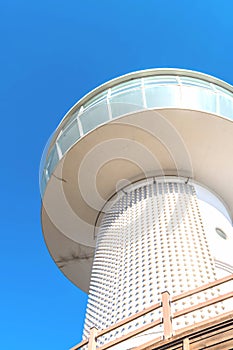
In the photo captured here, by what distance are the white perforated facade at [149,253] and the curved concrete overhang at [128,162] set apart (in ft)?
2.02

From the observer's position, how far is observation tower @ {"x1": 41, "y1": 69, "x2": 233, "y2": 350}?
29.7 ft

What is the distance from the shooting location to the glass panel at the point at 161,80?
1200 cm

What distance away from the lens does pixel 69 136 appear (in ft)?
39.7

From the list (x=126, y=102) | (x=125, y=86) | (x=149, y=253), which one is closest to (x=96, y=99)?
(x=125, y=86)

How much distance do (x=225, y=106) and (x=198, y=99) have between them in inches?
34.8

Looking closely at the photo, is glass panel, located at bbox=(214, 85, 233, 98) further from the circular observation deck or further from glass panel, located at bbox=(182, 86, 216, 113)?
glass panel, located at bbox=(182, 86, 216, 113)

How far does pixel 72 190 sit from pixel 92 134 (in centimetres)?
227

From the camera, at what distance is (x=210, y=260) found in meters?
9.08

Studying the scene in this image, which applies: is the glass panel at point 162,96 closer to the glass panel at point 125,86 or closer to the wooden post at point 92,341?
the glass panel at point 125,86

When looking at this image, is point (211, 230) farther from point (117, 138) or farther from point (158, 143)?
point (117, 138)

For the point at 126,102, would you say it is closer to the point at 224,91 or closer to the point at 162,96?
the point at 162,96

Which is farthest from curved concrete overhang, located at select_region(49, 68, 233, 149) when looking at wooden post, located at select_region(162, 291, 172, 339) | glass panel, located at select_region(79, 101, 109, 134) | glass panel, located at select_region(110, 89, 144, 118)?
wooden post, located at select_region(162, 291, 172, 339)

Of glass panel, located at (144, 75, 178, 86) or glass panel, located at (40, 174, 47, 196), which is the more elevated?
glass panel, located at (144, 75, 178, 86)

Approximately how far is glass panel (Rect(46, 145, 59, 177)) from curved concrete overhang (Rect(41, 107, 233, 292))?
0.79 ft
